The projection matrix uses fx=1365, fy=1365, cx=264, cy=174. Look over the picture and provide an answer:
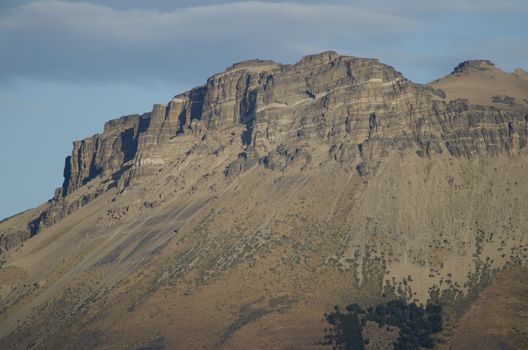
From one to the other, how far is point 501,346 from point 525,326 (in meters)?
7.33

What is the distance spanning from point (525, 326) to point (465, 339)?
29.5 feet

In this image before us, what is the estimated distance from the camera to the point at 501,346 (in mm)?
194125

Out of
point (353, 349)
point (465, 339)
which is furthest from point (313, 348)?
point (465, 339)

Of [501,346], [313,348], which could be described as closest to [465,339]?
[501,346]

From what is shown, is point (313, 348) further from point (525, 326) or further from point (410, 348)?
point (525, 326)

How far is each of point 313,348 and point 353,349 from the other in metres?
5.98

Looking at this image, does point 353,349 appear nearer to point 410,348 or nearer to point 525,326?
point 410,348

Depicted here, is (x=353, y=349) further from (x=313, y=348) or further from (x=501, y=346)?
(x=501, y=346)

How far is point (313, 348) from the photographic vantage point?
199 metres

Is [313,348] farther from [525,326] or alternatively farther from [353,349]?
[525,326]

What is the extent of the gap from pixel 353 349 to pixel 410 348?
8.47 metres

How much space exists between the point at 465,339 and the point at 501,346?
682 cm

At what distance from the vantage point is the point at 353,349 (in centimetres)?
19750

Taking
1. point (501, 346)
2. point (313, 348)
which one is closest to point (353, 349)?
point (313, 348)
